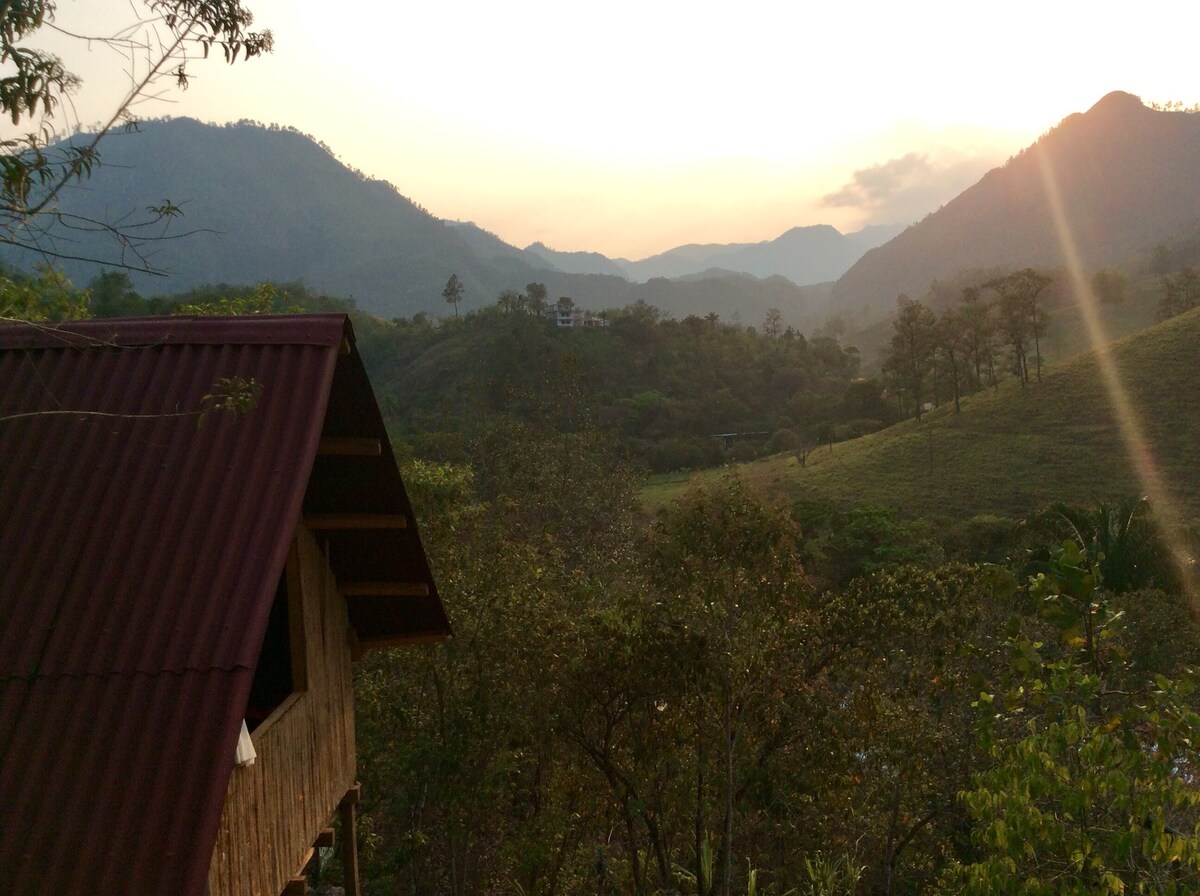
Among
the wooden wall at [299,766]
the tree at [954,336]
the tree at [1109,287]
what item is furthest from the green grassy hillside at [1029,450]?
the tree at [1109,287]

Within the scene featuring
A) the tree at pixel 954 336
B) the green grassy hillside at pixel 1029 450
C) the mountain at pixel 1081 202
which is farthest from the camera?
the mountain at pixel 1081 202

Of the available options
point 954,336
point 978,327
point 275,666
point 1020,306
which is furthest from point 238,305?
point 1020,306

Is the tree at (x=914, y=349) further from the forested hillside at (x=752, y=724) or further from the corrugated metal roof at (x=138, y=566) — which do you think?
the corrugated metal roof at (x=138, y=566)

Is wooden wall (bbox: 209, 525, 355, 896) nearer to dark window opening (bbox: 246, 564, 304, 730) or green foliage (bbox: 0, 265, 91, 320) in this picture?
dark window opening (bbox: 246, 564, 304, 730)

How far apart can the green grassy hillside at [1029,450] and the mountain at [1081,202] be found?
104416 millimetres

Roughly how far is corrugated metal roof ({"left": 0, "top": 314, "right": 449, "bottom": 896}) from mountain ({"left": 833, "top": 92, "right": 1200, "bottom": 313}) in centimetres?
15717

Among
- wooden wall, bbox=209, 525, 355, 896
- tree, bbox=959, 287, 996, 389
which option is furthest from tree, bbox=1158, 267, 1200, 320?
wooden wall, bbox=209, 525, 355, 896

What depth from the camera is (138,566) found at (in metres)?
3.73

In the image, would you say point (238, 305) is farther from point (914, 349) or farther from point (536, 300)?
point (536, 300)

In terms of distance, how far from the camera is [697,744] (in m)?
10.0

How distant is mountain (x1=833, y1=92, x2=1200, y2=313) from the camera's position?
513 feet

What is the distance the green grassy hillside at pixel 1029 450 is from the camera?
4056cm

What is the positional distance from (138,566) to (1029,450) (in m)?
46.0

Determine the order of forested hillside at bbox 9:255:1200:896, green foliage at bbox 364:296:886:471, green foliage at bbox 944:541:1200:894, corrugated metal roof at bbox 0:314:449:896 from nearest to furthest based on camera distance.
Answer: corrugated metal roof at bbox 0:314:449:896, green foliage at bbox 944:541:1200:894, forested hillside at bbox 9:255:1200:896, green foliage at bbox 364:296:886:471
